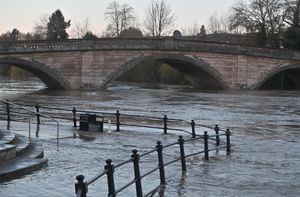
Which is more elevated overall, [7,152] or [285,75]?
[285,75]

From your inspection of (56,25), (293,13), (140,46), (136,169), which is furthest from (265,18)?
(136,169)

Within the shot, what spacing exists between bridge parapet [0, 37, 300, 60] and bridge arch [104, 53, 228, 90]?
91cm

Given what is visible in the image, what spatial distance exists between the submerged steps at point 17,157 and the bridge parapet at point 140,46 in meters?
33.8

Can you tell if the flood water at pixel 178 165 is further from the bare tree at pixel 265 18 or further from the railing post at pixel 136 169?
the bare tree at pixel 265 18

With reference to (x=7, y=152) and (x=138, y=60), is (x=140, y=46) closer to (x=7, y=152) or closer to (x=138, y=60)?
(x=138, y=60)

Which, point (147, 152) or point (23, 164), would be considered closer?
point (147, 152)

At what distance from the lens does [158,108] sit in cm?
3194

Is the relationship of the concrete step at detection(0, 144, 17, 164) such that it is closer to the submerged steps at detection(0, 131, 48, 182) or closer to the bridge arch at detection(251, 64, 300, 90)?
the submerged steps at detection(0, 131, 48, 182)

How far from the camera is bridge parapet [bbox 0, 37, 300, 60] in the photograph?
46969 millimetres

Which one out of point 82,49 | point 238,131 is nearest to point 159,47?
point 82,49

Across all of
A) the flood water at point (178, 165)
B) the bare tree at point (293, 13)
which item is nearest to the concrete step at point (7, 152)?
the flood water at point (178, 165)

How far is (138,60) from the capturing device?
177 ft

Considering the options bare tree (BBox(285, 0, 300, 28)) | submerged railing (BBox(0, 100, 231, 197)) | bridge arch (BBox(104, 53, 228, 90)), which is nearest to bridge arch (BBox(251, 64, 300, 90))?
bridge arch (BBox(104, 53, 228, 90))

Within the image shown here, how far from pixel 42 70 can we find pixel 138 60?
9.85 metres
